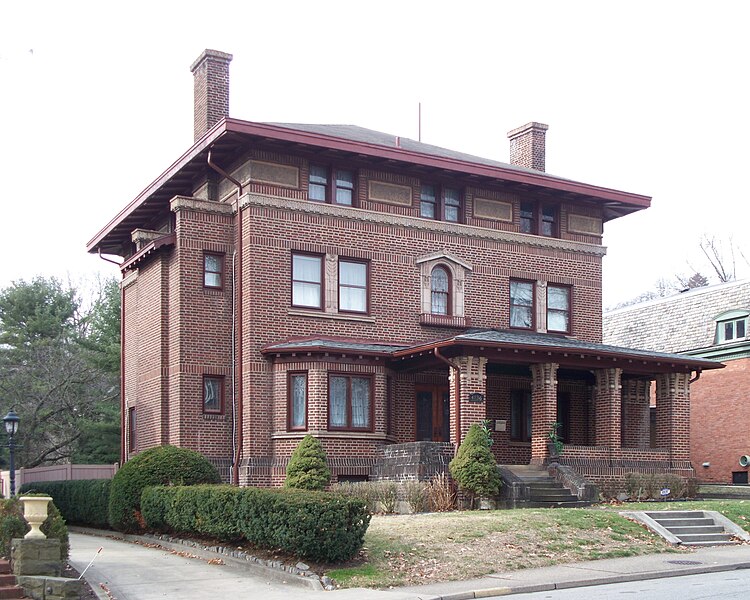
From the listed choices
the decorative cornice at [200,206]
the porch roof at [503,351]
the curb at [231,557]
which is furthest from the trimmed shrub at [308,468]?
the decorative cornice at [200,206]

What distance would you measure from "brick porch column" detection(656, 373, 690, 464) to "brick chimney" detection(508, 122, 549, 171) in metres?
9.52

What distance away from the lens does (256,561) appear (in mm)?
18297

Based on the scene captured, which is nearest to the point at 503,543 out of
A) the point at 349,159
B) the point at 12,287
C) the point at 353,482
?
the point at 353,482

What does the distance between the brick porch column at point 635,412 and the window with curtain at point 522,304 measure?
11.3ft

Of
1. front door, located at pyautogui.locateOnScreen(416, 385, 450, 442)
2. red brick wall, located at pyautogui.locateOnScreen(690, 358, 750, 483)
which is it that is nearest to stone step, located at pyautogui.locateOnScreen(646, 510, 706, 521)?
front door, located at pyautogui.locateOnScreen(416, 385, 450, 442)

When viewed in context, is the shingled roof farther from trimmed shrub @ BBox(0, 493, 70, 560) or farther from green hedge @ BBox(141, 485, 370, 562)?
trimmed shrub @ BBox(0, 493, 70, 560)

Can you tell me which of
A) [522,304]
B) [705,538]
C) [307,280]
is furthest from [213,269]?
[705,538]

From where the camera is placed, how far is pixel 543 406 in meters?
27.5

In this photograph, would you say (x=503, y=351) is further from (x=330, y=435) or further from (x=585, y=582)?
(x=585, y=582)

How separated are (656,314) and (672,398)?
13.9 meters

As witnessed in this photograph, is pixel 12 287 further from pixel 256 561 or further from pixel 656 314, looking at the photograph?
pixel 256 561

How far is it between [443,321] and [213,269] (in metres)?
6.57

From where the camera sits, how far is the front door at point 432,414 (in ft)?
96.8

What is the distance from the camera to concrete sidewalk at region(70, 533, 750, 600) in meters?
16.1
